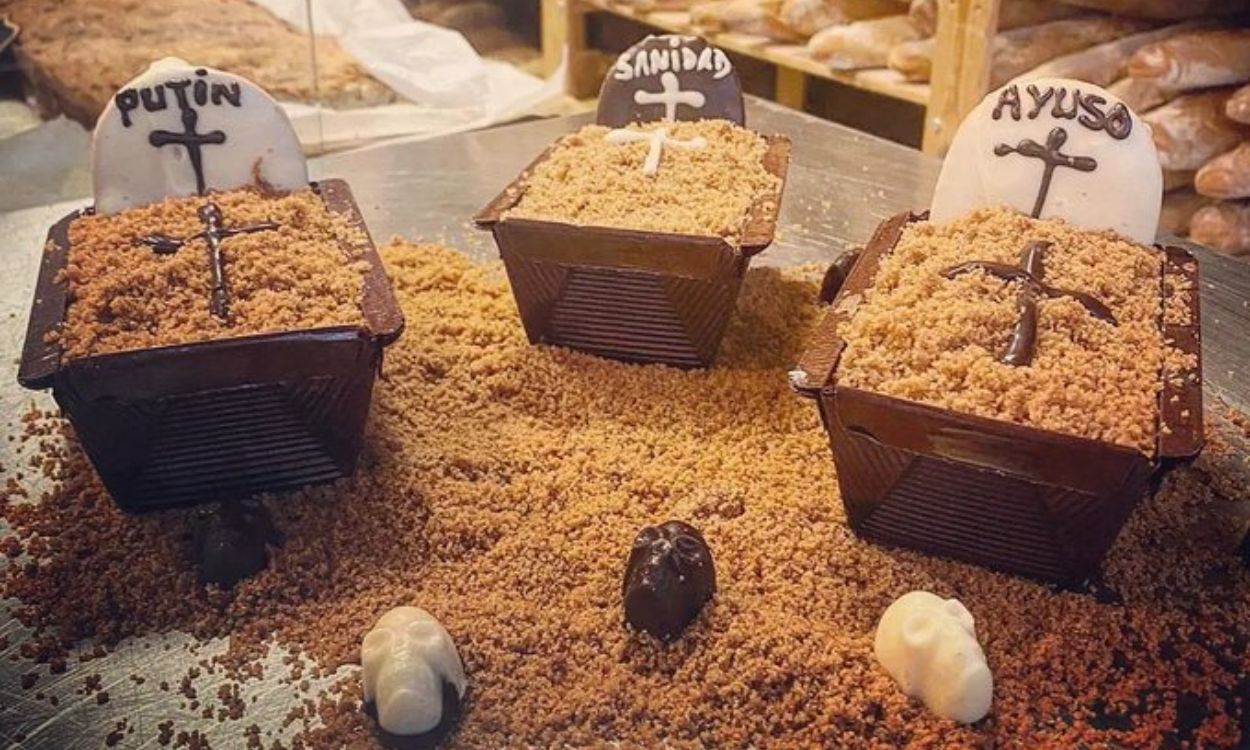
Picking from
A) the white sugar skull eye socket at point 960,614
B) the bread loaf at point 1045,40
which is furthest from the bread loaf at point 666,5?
the white sugar skull eye socket at point 960,614

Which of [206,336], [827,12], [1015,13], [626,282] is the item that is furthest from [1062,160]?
[827,12]

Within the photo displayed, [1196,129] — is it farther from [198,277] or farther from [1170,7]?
[198,277]

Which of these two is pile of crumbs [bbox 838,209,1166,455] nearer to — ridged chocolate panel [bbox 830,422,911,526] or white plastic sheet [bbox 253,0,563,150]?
ridged chocolate panel [bbox 830,422,911,526]

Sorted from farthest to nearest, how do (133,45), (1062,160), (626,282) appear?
(133,45) < (626,282) < (1062,160)

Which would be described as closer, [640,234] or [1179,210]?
[640,234]

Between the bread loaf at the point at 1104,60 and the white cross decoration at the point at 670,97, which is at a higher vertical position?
the white cross decoration at the point at 670,97

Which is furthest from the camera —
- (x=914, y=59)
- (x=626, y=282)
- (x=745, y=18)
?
(x=745, y=18)

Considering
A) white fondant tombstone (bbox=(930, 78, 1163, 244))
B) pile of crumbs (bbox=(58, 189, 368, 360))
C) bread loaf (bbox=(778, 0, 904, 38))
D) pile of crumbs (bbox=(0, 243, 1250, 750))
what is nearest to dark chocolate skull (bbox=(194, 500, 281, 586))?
pile of crumbs (bbox=(0, 243, 1250, 750))

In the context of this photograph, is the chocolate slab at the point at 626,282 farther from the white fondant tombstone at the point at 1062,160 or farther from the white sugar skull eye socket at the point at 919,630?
the white sugar skull eye socket at the point at 919,630
